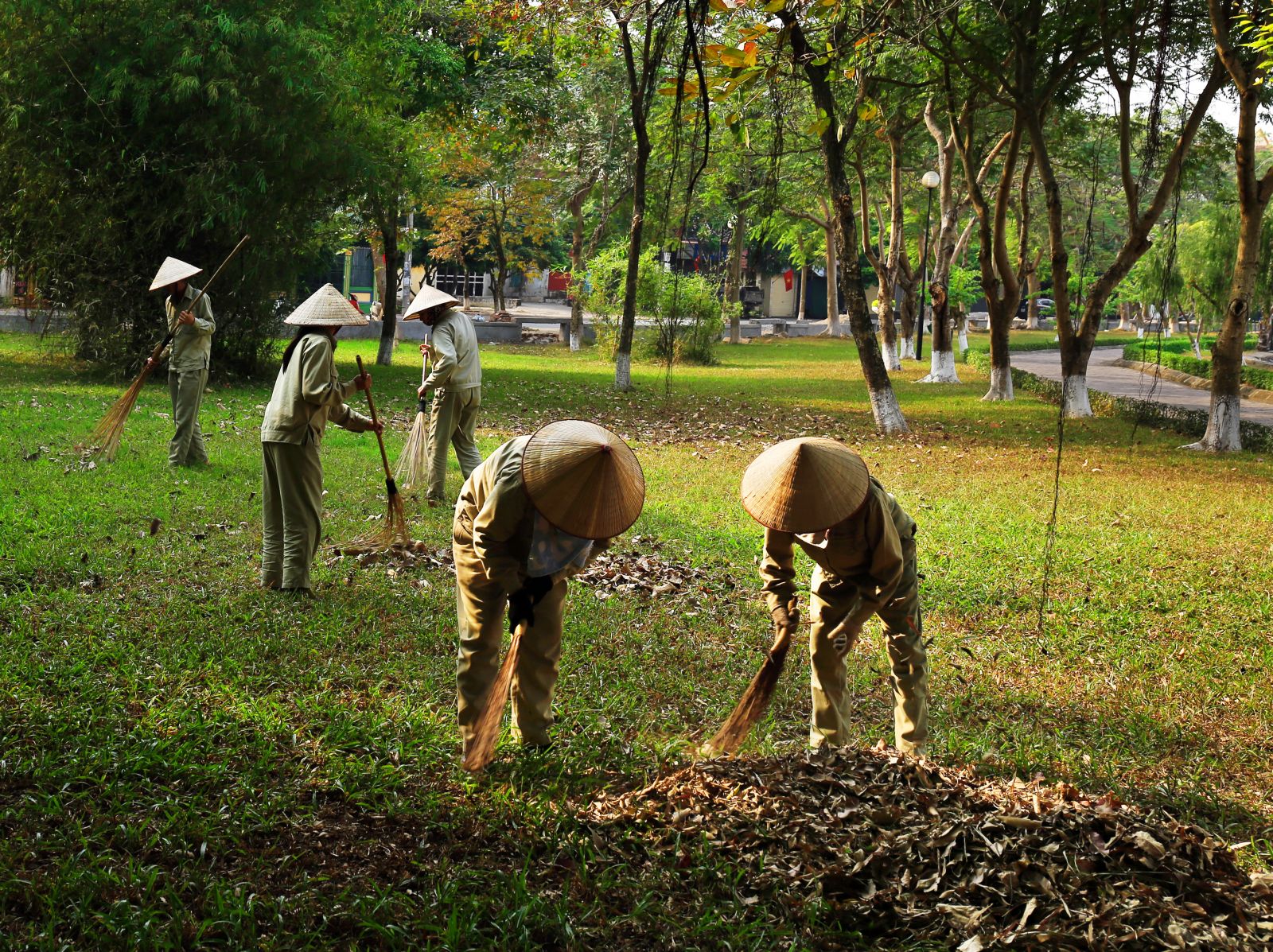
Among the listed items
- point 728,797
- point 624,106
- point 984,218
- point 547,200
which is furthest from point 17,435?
point 547,200

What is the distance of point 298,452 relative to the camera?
262 inches

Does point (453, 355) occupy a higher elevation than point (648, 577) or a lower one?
higher

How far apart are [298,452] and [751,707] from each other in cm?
330

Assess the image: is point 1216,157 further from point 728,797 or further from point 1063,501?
point 728,797

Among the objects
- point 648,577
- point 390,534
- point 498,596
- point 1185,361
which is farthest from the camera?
point 1185,361

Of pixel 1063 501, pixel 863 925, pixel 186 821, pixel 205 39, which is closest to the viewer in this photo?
pixel 863 925

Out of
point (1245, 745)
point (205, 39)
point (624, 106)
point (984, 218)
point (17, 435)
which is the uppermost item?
point (624, 106)

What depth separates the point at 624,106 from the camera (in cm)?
2881

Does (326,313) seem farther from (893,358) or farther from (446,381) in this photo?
(893,358)

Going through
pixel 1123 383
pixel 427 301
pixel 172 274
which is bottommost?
pixel 1123 383

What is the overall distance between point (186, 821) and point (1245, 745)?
4494 millimetres

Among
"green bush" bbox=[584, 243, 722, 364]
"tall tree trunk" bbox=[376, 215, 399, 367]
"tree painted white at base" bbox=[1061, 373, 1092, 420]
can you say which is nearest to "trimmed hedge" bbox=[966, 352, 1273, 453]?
"tree painted white at base" bbox=[1061, 373, 1092, 420]

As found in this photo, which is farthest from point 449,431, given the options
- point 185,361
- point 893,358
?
A: point 893,358

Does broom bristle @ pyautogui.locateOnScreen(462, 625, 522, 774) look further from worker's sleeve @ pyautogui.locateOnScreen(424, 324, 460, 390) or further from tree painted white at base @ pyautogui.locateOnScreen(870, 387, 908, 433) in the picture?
tree painted white at base @ pyautogui.locateOnScreen(870, 387, 908, 433)
